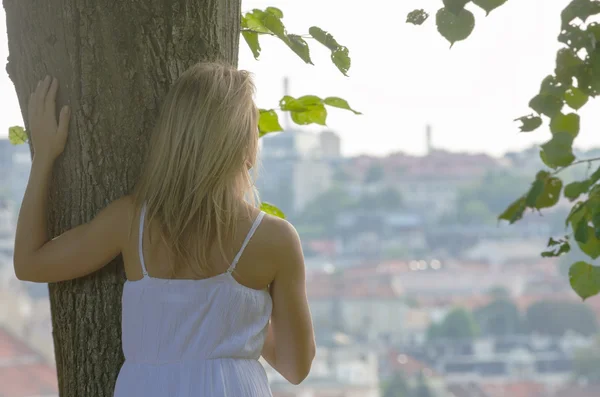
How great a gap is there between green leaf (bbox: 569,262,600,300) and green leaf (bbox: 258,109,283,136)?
406 millimetres

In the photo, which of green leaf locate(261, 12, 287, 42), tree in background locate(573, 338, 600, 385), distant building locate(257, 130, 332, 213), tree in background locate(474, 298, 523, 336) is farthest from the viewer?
distant building locate(257, 130, 332, 213)

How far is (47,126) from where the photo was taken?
930 mm

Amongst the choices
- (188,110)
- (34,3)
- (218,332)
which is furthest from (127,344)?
(34,3)

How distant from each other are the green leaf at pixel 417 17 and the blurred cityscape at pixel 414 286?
25578 millimetres

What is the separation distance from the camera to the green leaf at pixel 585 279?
0.86 m

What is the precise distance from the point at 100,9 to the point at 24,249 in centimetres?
24

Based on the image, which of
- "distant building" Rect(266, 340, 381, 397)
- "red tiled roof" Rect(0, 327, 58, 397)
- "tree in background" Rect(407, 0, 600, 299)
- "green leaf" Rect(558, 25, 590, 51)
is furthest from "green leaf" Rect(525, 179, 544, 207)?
"distant building" Rect(266, 340, 381, 397)

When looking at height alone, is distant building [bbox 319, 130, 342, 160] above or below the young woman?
below

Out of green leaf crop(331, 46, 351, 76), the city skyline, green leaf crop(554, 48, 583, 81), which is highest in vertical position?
green leaf crop(554, 48, 583, 81)

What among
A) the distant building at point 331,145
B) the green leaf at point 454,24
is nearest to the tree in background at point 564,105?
the green leaf at point 454,24

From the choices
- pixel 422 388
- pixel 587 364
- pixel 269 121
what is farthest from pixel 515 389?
pixel 269 121

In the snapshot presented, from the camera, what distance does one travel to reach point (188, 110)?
2.75 ft

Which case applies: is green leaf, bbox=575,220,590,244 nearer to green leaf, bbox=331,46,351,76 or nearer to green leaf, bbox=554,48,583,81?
green leaf, bbox=554,48,583,81

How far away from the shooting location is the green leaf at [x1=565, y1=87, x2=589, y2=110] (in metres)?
0.82
